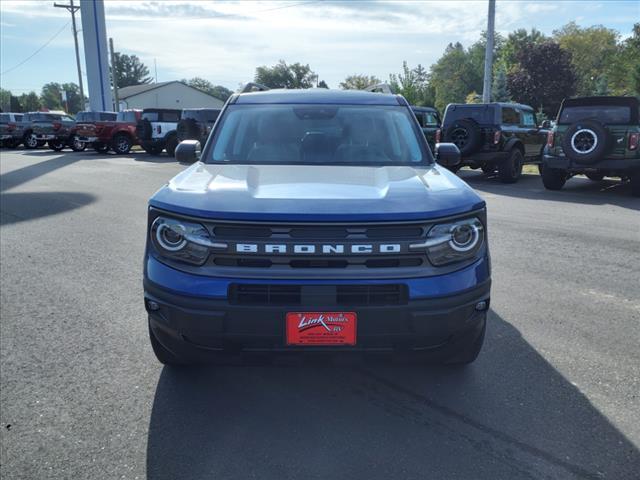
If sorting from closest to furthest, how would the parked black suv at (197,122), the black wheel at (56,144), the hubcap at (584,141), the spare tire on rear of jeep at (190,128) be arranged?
the hubcap at (584,141)
the parked black suv at (197,122)
the spare tire on rear of jeep at (190,128)
the black wheel at (56,144)

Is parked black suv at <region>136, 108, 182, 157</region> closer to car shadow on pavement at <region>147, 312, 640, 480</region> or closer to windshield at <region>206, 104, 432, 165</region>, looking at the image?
windshield at <region>206, 104, 432, 165</region>

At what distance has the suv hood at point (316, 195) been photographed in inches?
98.9

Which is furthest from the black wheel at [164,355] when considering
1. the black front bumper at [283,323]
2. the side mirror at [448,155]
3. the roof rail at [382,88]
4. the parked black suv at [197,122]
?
the parked black suv at [197,122]

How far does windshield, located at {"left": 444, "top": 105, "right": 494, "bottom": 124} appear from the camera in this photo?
12.4 meters

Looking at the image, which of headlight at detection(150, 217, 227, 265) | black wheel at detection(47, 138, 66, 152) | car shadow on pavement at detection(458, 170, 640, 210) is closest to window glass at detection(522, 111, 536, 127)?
car shadow on pavement at detection(458, 170, 640, 210)

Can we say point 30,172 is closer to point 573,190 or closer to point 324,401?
Result: point 573,190

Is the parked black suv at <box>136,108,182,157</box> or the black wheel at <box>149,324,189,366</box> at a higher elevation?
the parked black suv at <box>136,108,182,157</box>

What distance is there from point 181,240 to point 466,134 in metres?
10.7

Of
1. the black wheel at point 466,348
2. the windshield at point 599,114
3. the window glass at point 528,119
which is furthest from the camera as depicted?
the window glass at point 528,119

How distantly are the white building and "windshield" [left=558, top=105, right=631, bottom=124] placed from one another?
6458cm

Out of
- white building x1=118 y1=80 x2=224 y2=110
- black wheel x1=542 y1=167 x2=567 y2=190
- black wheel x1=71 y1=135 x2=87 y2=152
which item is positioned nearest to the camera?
black wheel x1=542 y1=167 x2=567 y2=190

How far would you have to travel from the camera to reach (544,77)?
141 ft

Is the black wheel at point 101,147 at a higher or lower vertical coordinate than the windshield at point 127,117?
lower

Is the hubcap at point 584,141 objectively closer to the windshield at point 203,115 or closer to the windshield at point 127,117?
the windshield at point 203,115
